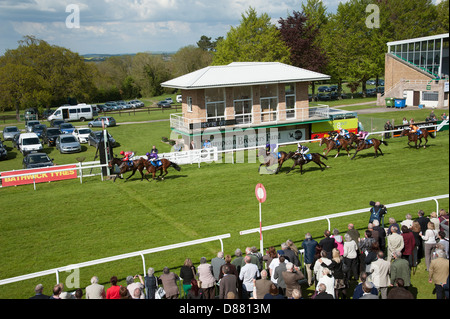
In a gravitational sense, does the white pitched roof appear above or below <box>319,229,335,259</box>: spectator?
above

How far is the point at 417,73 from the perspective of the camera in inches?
1738

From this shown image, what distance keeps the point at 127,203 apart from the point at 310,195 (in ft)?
22.4

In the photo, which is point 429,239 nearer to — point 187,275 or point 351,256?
point 351,256

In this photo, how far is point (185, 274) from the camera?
26.8ft

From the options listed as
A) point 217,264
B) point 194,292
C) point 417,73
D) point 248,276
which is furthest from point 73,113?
point 194,292

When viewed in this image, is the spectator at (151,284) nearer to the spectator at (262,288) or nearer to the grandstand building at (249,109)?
the spectator at (262,288)

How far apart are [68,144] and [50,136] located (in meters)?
3.91

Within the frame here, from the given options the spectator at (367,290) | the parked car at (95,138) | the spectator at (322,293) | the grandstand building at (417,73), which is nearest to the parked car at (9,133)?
the parked car at (95,138)

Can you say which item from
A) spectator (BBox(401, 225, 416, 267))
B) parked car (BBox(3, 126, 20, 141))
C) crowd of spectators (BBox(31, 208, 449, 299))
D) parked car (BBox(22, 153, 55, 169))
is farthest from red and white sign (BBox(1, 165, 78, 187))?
parked car (BBox(3, 126, 20, 141))

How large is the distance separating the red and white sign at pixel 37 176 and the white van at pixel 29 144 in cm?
886

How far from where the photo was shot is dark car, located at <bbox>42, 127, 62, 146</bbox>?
1259 inches

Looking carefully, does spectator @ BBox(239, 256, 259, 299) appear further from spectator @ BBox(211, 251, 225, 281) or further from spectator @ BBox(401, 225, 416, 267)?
spectator @ BBox(401, 225, 416, 267)
